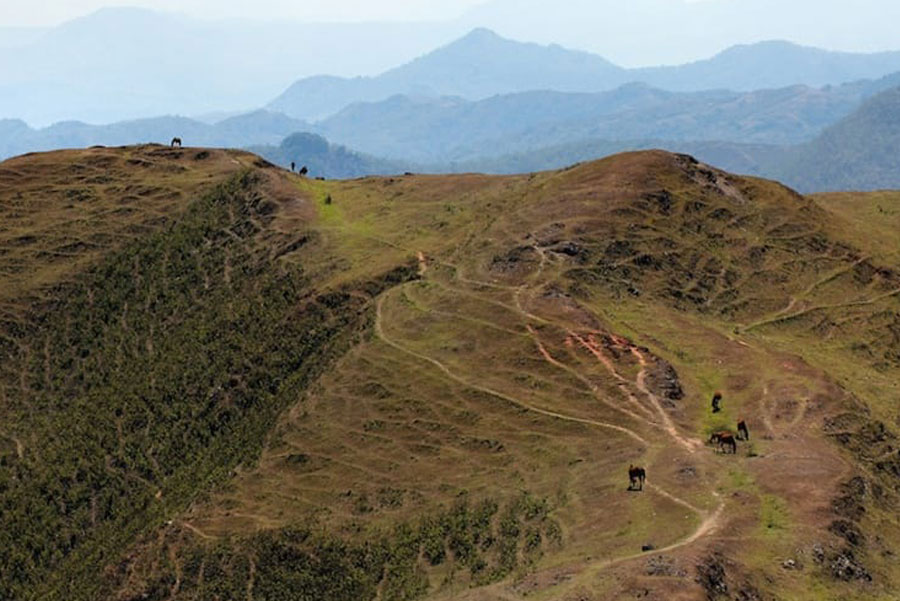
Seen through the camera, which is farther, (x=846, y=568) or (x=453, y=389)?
(x=453, y=389)

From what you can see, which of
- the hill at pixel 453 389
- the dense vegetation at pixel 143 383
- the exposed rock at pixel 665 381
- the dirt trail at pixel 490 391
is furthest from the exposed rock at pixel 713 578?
the dense vegetation at pixel 143 383

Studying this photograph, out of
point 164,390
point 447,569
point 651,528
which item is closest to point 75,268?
point 164,390

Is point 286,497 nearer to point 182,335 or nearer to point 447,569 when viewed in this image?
point 447,569

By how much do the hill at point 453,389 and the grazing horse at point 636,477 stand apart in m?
1.16

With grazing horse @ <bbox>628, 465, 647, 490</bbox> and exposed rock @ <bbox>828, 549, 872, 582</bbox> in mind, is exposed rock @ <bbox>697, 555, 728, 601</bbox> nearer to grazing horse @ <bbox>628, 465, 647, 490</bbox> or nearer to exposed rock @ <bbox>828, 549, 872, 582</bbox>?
exposed rock @ <bbox>828, 549, 872, 582</bbox>

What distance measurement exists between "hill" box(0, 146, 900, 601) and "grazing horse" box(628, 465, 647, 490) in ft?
3.80

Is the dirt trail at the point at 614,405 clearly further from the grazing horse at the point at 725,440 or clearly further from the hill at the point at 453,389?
the grazing horse at the point at 725,440

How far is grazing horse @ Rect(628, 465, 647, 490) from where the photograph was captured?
4672cm

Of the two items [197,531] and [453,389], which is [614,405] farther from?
[197,531]

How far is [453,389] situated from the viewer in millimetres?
64750

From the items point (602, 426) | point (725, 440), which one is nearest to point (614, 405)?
point (602, 426)

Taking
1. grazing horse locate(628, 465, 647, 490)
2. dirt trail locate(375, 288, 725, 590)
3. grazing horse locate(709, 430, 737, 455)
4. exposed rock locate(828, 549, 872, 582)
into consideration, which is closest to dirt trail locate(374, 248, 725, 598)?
dirt trail locate(375, 288, 725, 590)

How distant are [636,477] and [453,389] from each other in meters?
20.7

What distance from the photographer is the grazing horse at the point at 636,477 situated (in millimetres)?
46719
